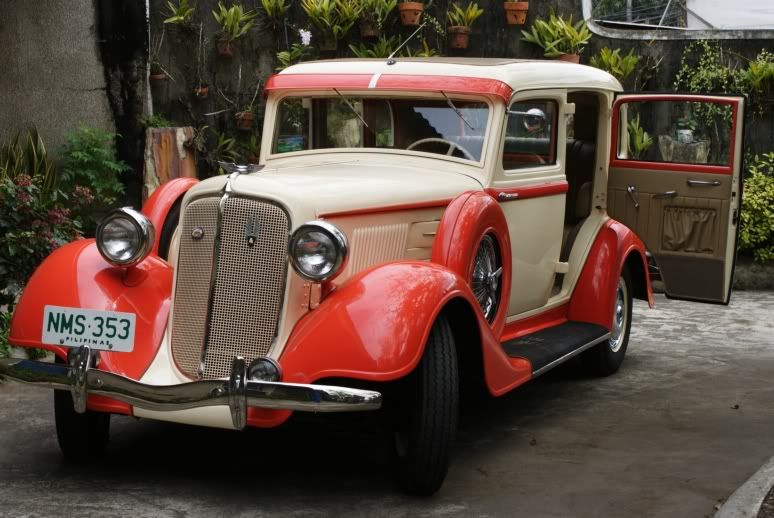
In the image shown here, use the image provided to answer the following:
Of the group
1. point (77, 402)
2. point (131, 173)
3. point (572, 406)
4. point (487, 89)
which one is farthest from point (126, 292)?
point (131, 173)

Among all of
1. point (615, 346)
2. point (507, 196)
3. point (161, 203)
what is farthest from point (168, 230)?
point (615, 346)

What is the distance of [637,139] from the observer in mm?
11367

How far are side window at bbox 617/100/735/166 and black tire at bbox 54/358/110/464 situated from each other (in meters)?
6.52

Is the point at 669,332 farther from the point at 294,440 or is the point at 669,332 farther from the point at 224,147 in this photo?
the point at 224,147

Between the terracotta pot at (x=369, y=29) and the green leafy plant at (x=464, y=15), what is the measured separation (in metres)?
0.74

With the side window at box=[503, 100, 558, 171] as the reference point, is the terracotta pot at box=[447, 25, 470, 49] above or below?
above

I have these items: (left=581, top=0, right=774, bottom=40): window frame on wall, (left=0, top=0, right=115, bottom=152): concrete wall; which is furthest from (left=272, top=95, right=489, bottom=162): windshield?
(left=581, top=0, right=774, bottom=40): window frame on wall

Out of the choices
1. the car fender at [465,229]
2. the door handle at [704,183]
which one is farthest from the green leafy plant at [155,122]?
the car fender at [465,229]

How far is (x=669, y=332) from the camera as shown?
28.8ft

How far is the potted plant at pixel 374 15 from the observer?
38.2 feet

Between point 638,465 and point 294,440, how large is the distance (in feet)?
5.23

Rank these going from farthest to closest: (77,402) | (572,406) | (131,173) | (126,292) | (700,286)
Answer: (131,173)
(700,286)
(572,406)
(126,292)
(77,402)

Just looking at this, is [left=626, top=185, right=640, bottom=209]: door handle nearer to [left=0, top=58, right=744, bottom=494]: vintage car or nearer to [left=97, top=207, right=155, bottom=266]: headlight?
[left=0, top=58, right=744, bottom=494]: vintage car

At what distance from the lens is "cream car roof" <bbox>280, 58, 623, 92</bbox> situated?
6242 mm
